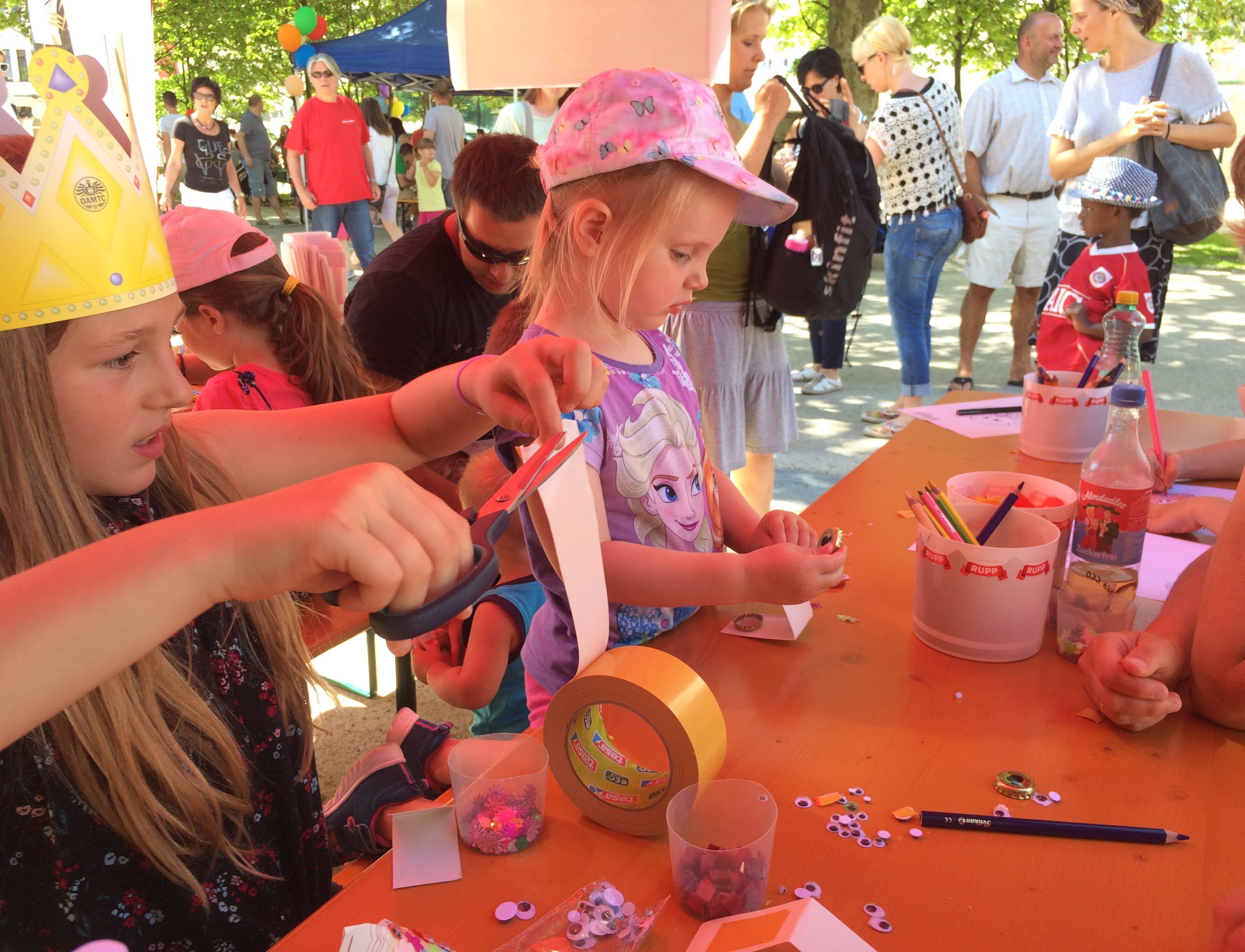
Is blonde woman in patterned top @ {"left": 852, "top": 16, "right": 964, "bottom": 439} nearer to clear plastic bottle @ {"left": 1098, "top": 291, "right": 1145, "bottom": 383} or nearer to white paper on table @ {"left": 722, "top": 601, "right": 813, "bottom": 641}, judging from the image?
clear plastic bottle @ {"left": 1098, "top": 291, "right": 1145, "bottom": 383}

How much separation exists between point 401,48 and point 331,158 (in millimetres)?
4271

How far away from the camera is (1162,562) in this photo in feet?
4.91

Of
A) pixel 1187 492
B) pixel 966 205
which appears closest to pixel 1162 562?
pixel 1187 492

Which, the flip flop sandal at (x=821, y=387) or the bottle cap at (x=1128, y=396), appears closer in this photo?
the bottle cap at (x=1128, y=396)

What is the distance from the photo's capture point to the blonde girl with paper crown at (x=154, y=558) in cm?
64

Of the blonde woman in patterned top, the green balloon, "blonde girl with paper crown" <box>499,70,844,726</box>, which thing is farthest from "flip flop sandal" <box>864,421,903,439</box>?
the green balloon

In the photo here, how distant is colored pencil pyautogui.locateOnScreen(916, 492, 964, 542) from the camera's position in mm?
1243

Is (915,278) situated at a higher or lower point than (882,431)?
higher

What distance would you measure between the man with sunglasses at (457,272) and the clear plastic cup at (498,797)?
1.79m

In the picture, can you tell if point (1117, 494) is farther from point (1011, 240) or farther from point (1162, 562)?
point (1011, 240)

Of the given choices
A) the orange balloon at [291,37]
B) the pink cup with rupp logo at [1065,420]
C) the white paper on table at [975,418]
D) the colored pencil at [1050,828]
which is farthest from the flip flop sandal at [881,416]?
the orange balloon at [291,37]

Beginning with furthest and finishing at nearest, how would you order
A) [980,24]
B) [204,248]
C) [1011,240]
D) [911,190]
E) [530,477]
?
1. [980,24]
2. [1011,240]
3. [911,190]
4. [204,248]
5. [530,477]

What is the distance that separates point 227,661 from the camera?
3.65 feet

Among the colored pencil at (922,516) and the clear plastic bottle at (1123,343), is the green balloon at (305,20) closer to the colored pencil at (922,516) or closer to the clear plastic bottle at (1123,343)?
the clear plastic bottle at (1123,343)
